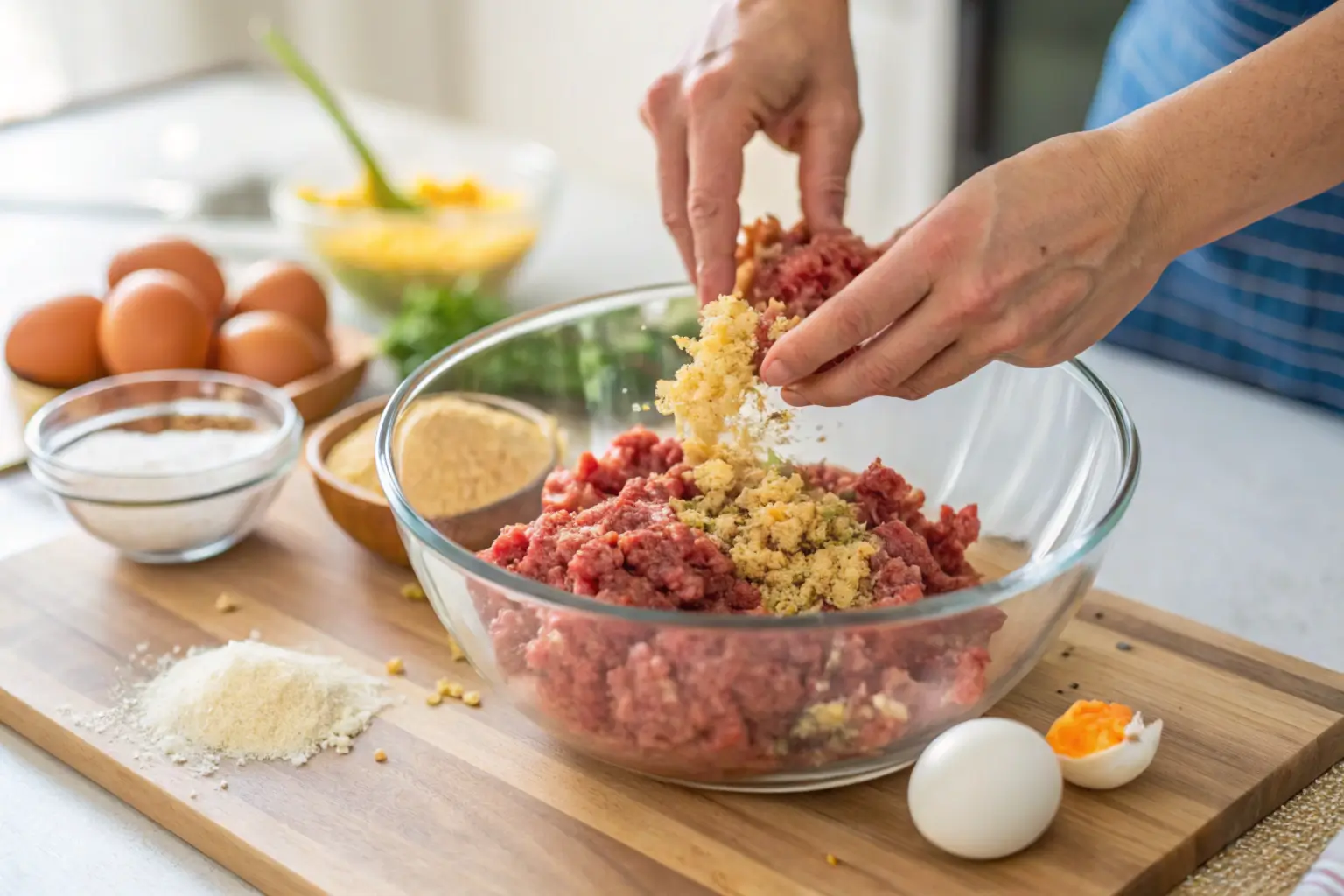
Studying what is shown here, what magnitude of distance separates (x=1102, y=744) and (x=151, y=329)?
4.75ft

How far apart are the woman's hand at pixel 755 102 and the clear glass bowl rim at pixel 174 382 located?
555 mm

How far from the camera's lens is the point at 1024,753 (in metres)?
1.18

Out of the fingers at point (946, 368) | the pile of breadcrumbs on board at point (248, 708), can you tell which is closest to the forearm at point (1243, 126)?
the fingers at point (946, 368)

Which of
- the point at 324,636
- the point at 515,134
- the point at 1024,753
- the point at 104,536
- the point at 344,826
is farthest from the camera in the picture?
the point at 515,134

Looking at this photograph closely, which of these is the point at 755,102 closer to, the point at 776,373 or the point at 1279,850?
the point at 776,373

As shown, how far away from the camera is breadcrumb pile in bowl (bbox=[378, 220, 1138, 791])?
45.7 inches

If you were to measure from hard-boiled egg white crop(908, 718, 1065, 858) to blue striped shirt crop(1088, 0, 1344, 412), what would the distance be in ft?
3.91

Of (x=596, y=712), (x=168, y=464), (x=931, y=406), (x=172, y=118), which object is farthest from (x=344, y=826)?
(x=172, y=118)

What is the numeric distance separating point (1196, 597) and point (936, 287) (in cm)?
72

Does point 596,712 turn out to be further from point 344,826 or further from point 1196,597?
point 1196,597

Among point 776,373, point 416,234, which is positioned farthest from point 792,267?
point 416,234

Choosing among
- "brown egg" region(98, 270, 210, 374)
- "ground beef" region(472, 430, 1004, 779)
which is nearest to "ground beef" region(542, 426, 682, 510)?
"ground beef" region(472, 430, 1004, 779)

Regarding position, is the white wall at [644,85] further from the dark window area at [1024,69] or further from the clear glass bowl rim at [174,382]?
the clear glass bowl rim at [174,382]

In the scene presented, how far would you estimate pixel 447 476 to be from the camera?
64.6 inches
